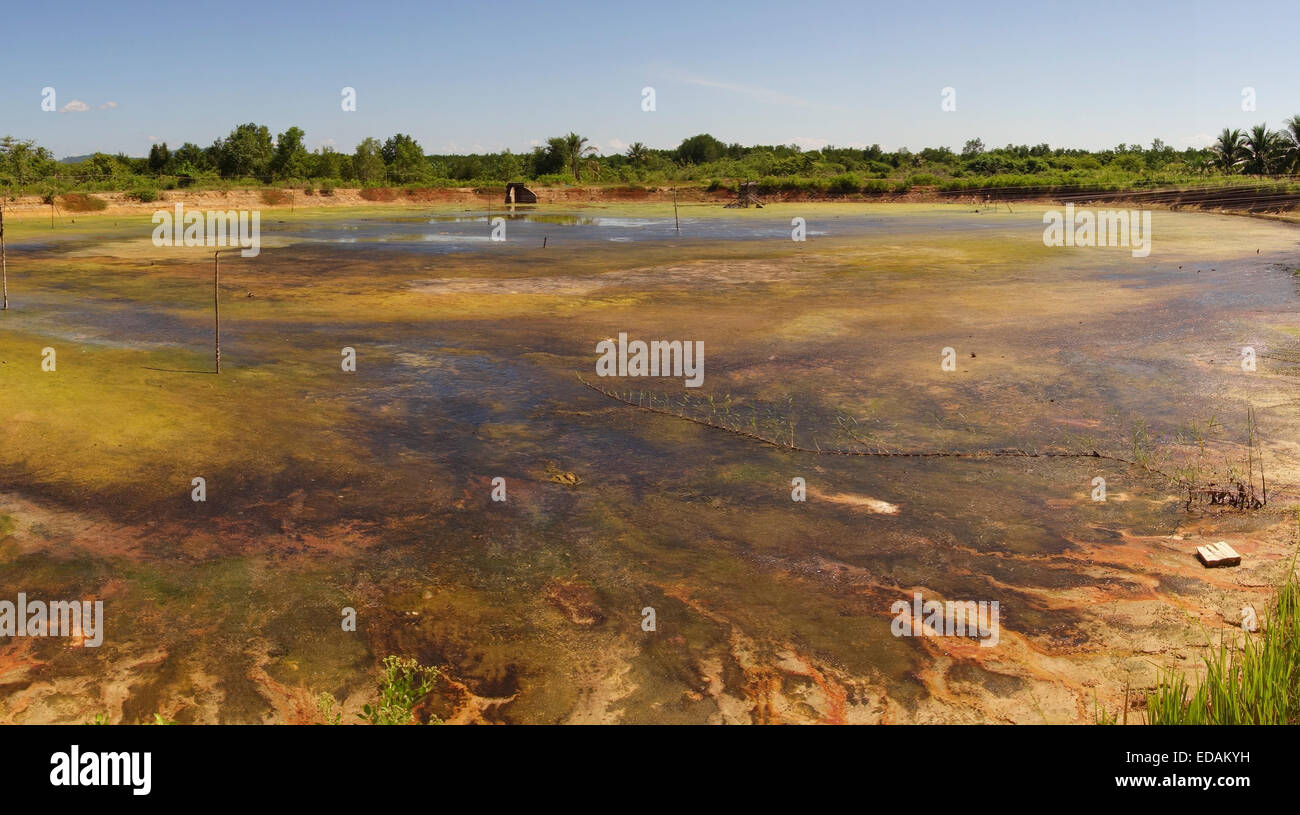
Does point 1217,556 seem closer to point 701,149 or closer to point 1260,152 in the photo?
point 1260,152

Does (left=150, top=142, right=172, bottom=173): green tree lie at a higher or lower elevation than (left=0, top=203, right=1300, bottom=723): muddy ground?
higher

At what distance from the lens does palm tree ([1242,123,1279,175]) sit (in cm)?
6003

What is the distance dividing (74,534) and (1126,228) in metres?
37.8

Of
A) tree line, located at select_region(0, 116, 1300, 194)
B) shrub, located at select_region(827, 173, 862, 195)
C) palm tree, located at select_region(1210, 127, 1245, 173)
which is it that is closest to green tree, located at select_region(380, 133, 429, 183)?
tree line, located at select_region(0, 116, 1300, 194)

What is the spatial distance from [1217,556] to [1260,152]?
69.3m

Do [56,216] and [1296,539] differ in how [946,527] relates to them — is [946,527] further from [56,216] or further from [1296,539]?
[56,216]

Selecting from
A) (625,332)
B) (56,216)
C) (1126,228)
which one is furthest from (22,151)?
(1126,228)

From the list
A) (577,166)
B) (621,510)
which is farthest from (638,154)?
(621,510)

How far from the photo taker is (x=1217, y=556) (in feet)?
20.5

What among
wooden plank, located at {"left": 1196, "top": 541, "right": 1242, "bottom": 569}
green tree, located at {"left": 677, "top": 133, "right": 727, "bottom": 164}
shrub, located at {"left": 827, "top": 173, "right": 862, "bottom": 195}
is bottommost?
wooden plank, located at {"left": 1196, "top": 541, "right": 1242, "bottom": 569}

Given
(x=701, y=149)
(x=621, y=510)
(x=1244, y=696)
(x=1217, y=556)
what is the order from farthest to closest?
(x=701, y=149) → (x=621, y=510) → (x=1217, y=556) → (x=1244, y=696)

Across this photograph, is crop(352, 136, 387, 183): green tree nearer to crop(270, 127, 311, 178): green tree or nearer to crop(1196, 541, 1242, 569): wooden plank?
crop(270, 127, 311, 178): green tree

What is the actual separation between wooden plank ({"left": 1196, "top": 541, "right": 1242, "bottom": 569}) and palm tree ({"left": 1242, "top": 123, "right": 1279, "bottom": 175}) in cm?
6670

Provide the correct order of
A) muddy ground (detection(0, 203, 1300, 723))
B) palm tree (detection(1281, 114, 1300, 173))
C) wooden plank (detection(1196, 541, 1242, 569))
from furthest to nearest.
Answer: palm tree (detection(1281, 114, 1300, 173)), wooden plank (detection(1196, 541, 1242, 569)), muddy ground (detection(0, 203, 1300, 723))
